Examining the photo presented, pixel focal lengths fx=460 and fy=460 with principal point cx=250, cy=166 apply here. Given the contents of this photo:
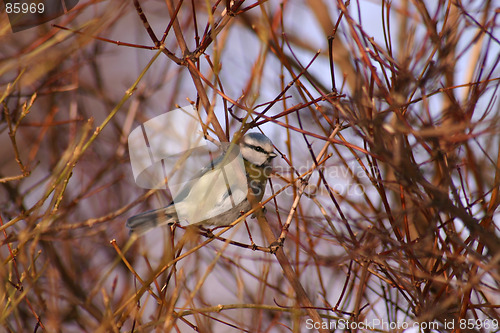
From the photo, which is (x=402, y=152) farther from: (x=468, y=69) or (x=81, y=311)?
(x=81, y=311)

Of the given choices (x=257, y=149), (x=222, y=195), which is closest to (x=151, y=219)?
(x=222, y=195)

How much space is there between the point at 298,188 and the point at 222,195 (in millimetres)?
380

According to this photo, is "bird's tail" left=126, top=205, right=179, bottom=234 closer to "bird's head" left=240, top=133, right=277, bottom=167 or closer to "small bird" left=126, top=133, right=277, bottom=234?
"small bird" left=126, top=133, right=277, bottom=234

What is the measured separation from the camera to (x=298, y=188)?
6.79 ft

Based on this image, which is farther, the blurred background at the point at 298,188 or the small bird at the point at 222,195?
the small bird at the point at 222,195

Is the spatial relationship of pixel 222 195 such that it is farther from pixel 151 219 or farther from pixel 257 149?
pixel 257 149

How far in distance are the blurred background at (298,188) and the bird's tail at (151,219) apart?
110mm

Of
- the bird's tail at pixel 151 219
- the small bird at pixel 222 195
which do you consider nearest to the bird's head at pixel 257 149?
the small bird at pixel 222 195

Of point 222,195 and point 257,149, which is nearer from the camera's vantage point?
point 222,195

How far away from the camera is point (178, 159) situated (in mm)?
1943

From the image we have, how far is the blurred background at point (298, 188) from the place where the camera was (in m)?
1.44

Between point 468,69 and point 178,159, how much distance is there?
8.23ft

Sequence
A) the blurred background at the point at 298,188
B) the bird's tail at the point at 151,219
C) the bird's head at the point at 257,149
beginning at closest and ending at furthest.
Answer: the blurred background at the point at 298,188
the bird's tail at the point at 151,219
the bird's head at the point at 257,149

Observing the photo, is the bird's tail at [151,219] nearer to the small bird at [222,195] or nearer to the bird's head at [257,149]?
the small bird at [222,195]
